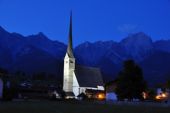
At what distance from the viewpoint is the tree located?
83625mm

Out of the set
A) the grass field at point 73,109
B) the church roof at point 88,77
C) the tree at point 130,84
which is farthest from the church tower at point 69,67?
the grass field at point 73,109

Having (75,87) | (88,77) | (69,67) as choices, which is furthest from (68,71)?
(75,87)

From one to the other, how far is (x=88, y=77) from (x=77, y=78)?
17.0ft

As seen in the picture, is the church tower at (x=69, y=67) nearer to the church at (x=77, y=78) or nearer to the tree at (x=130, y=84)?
the church at (x=77, y=78)

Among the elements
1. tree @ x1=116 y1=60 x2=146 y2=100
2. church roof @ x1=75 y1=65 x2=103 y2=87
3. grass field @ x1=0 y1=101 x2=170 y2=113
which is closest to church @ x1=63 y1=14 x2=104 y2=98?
church roof @ x1=75 y1=65 x2=103 y2=87

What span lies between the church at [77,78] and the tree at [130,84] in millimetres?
79061

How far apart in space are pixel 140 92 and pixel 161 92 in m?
50.8

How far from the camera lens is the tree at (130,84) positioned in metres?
83.6

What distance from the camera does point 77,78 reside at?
173625 millimetres

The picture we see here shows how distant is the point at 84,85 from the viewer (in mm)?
170250

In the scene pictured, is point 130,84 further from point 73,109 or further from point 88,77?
point 88,77

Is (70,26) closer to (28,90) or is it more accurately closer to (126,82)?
(28,90)

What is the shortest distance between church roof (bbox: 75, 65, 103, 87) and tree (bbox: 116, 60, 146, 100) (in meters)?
84.4

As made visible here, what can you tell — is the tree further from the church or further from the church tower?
the church tower
